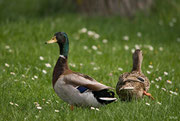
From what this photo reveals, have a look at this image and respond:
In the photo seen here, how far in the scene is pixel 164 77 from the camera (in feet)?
21.1

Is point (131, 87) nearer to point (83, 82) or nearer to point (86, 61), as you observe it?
point (83, 82)

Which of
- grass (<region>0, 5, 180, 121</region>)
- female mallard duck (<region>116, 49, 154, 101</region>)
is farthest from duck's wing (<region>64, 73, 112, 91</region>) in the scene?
female mallard duck (<region>116, 49, 154, 101</region>)

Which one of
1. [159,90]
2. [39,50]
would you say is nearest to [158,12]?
[39,50]

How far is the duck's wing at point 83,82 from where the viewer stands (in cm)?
452

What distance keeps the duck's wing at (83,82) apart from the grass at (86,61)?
12.4 inches

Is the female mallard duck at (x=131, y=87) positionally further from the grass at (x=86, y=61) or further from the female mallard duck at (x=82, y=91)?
the female mallard duck at (x=82, y=91)

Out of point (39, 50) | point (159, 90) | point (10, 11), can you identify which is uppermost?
point (10, 11)

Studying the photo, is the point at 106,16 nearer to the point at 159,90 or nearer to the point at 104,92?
the point at 159,90

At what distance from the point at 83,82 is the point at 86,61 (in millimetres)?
2475

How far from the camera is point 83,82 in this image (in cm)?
461

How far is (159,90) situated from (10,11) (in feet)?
22.5

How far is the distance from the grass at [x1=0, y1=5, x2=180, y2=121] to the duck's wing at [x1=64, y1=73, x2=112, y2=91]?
1.04ft

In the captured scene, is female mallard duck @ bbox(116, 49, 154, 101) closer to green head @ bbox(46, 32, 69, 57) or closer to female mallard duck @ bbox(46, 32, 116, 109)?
female mallard duck @ bbox(46, 32, 116, 109)

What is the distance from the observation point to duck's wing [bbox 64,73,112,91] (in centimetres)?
452
